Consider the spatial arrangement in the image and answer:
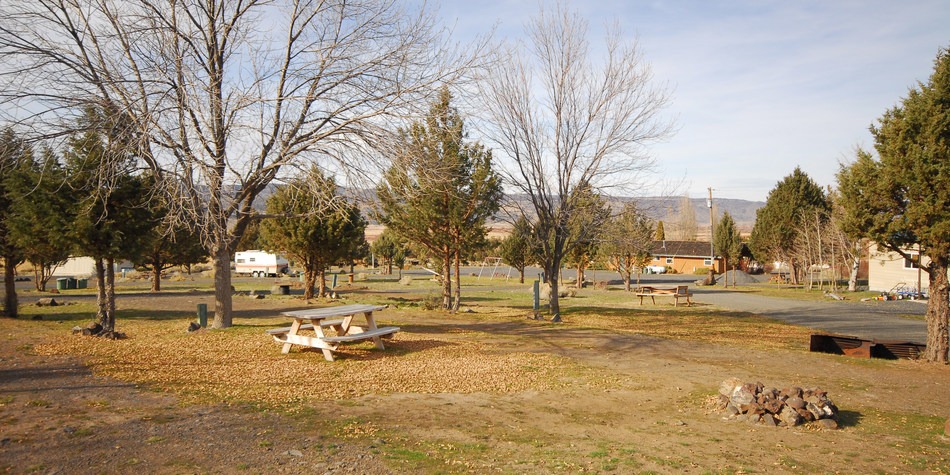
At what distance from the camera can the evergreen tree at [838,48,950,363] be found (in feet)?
34.4

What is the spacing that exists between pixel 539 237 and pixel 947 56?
1050 centimetres

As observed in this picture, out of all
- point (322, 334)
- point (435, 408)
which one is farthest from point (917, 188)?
point (322, 334)

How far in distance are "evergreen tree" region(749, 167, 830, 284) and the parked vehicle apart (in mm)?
41939

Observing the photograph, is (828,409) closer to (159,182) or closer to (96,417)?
(96,417)

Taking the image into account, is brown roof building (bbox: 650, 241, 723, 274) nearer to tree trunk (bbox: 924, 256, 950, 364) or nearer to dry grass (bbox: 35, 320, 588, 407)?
tree trunk (bbox: 924, 256, 950, 364)

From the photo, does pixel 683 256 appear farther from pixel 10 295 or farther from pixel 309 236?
pixel 10 295

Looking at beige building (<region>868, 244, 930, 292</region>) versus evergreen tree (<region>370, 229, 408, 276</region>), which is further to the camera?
evergreen tree (<region>370, 229, 408, 276</region>)

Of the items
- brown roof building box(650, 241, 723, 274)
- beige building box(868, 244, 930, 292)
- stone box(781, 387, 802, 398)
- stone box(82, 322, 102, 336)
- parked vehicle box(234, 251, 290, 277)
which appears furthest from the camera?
brown roof building box(650, 241, 723, 274)

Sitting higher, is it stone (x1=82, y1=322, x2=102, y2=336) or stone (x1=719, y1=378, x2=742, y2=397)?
stone (x1=82, y1=322, x2=102, y2=336)

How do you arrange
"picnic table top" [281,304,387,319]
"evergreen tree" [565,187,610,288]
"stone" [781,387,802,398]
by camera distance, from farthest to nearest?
1. "evergreen tree" [565,187,610,288]
2. "picnic table top" [281,304,387,319]
3. "stone" [781,387,802,398]

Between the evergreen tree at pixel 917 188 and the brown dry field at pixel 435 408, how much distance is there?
148 cm

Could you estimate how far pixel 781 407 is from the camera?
6.57 metres

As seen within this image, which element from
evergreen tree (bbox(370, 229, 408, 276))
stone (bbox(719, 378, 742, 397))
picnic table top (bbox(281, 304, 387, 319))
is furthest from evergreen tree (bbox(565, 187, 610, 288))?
evergreen tree (bbox(370, 229, 408, 276))

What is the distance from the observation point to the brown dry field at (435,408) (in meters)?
5.04
